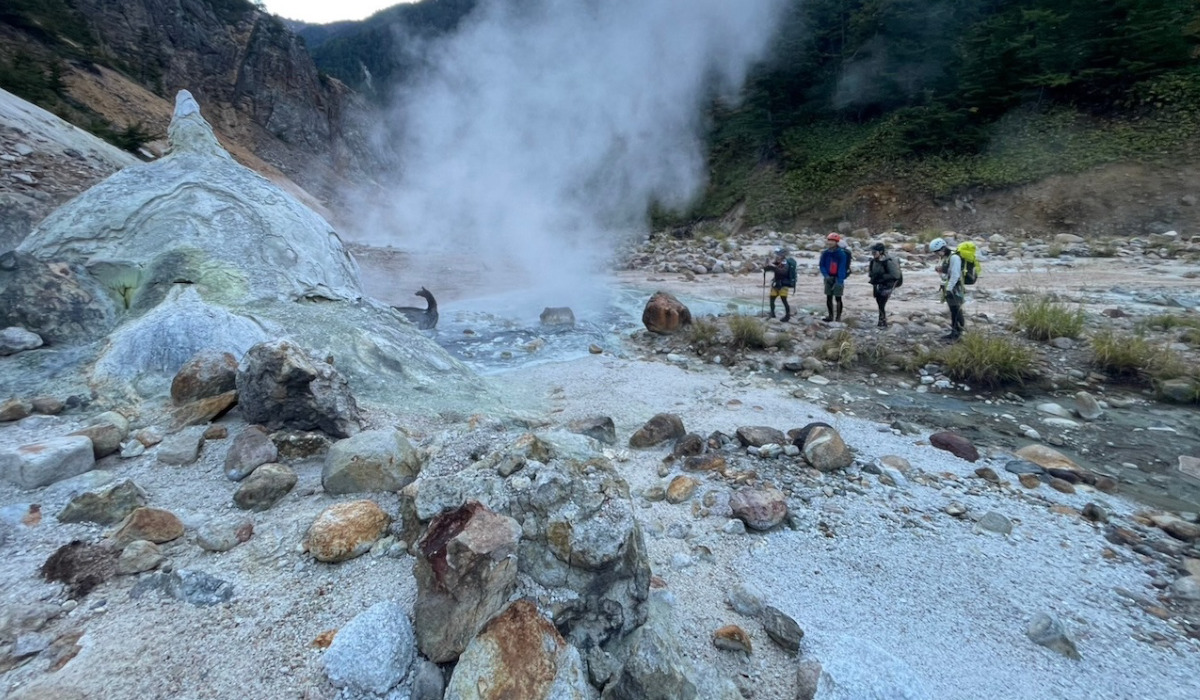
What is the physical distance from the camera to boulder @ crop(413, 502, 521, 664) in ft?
5.19

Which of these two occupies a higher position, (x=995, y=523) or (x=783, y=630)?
(x=783, y=630)

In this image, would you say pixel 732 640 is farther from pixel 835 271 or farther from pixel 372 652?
pixel 835 271

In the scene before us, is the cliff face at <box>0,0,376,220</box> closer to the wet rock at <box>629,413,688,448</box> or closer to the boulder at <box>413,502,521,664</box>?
the wet rock at <box>629,413,688,448</box>

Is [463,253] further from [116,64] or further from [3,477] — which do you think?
[116,64]

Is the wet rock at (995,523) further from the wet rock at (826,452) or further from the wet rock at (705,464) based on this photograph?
the wet rock at (705,464)

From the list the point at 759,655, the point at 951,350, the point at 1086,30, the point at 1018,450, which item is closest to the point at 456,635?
the point at 759,655

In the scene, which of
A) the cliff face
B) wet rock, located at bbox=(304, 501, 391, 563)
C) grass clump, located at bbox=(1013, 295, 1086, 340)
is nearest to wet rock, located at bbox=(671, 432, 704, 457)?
wet rock, located at bbox=(304, 501, 391, 563)

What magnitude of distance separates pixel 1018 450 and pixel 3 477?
18.4 ft

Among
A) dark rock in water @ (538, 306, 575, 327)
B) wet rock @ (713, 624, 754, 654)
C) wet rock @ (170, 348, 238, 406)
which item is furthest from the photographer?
dark rock in water @ (538, 306, 575, 327)

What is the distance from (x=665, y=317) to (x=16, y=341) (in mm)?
6134

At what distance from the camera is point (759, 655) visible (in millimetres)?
1949

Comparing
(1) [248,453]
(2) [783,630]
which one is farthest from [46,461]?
(2) [783,630]

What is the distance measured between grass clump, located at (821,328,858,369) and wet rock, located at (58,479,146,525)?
5809 millimetres

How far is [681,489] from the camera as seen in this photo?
3.08m
